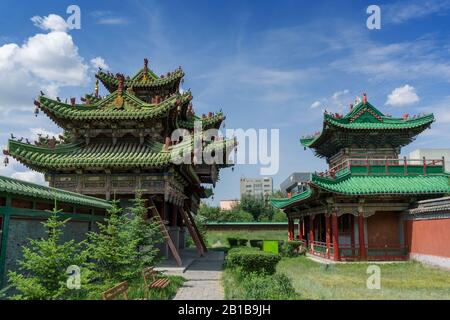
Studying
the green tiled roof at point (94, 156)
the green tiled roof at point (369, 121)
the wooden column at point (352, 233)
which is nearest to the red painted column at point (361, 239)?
the wooden column at point (352, 233)

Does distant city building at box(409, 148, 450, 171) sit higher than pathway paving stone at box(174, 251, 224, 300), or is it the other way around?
distant city building at box(409, 148, 450, 171)

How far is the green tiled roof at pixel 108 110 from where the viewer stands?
18672 mm

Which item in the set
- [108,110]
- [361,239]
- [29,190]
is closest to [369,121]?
[361,239]

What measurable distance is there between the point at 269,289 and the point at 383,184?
45.2 ft

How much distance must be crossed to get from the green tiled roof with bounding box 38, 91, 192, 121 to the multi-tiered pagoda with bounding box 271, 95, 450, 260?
9.14 metres

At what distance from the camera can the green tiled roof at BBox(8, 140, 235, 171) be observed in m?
17.5

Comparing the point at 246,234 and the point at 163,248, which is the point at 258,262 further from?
the point at 246,234

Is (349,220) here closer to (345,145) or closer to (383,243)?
(383,243)

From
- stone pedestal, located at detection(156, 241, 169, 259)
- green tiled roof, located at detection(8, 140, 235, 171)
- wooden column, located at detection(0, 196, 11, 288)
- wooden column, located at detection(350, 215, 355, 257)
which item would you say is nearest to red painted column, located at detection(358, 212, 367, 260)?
wooden column, located at detection(350, 215, 355, 257)

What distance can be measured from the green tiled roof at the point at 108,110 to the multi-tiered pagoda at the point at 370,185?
9.14 m

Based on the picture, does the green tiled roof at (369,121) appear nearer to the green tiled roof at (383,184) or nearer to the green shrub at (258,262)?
the green tiled roof at (383,184)

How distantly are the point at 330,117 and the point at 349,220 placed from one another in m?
6.72

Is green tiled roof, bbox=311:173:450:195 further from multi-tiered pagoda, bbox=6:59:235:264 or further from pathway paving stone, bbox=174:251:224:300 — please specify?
pathway paving stone, bbox=174:251:224:300
